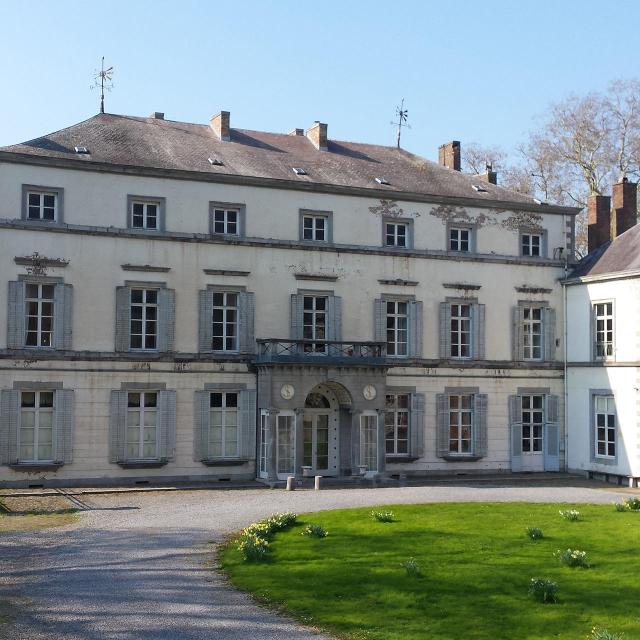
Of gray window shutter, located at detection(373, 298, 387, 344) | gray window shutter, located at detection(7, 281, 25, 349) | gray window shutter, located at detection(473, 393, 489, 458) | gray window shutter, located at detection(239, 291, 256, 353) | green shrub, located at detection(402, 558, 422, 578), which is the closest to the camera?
green shrub, located at detection(402, 558, 422, 578)

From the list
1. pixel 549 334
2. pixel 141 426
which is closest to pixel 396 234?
pixel 549 334

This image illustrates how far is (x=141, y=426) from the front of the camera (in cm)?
2661

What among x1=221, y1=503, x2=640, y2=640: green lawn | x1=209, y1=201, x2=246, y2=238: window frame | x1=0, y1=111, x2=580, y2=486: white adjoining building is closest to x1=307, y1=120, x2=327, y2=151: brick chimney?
x1=0, y1=111, x2=580, y2=486: white adjoining building

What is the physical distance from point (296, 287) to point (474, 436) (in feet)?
25.4

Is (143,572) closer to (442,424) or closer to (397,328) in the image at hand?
(397,328)

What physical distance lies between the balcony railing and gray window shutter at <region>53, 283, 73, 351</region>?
17.9 feet

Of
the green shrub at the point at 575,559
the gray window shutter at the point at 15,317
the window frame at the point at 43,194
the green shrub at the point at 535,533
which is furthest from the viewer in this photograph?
the window frame at the point at 43,194

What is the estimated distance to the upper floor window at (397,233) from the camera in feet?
98.6

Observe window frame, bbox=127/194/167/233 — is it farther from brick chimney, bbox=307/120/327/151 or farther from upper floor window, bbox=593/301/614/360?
upper floor window, bbox=593/301/614/360

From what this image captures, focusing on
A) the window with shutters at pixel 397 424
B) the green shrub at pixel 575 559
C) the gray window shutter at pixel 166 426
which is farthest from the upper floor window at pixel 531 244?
the green shrub at pixel 575 559

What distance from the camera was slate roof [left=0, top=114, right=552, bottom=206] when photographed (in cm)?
2744

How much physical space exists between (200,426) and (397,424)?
6.45 meters

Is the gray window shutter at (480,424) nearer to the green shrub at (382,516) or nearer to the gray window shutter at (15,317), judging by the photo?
the green shrub at (382,516)

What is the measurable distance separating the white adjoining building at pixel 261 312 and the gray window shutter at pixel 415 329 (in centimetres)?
6
